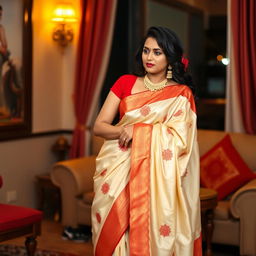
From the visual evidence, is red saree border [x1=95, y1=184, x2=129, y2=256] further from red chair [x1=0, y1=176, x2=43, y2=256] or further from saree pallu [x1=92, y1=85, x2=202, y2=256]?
red chair [x1=0, y1=176, x2=43, y2=256]

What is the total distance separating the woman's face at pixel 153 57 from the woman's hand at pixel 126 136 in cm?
34

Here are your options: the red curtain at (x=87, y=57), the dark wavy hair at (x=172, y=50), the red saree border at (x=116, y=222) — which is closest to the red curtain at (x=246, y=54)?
the red curtain at (x=87, y=57)

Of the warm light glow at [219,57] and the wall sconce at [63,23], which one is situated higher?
the wall sconce at [63,23]

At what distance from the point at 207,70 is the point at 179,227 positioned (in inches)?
132

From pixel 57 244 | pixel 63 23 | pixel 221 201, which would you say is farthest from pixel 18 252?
pixel 63 23

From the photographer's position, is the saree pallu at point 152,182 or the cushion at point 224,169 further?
the cushion at point 224,169

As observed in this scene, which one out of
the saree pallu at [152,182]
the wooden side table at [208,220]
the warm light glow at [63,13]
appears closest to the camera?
the saree pallu at [152,182]

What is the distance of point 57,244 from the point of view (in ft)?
16.4

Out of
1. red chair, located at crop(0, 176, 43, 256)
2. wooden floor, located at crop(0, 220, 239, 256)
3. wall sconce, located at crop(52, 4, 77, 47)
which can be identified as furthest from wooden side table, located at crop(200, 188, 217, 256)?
wall sconce, located at crop(52, 4, 77, 47)

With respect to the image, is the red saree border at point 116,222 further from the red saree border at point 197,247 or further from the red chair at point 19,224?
the red chair at point 19,224

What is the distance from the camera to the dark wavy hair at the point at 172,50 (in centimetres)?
315

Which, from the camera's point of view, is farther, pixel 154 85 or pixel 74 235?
pixel 74 235

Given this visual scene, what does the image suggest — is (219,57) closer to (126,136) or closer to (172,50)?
(172,50)

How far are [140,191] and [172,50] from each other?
2.56 ft
